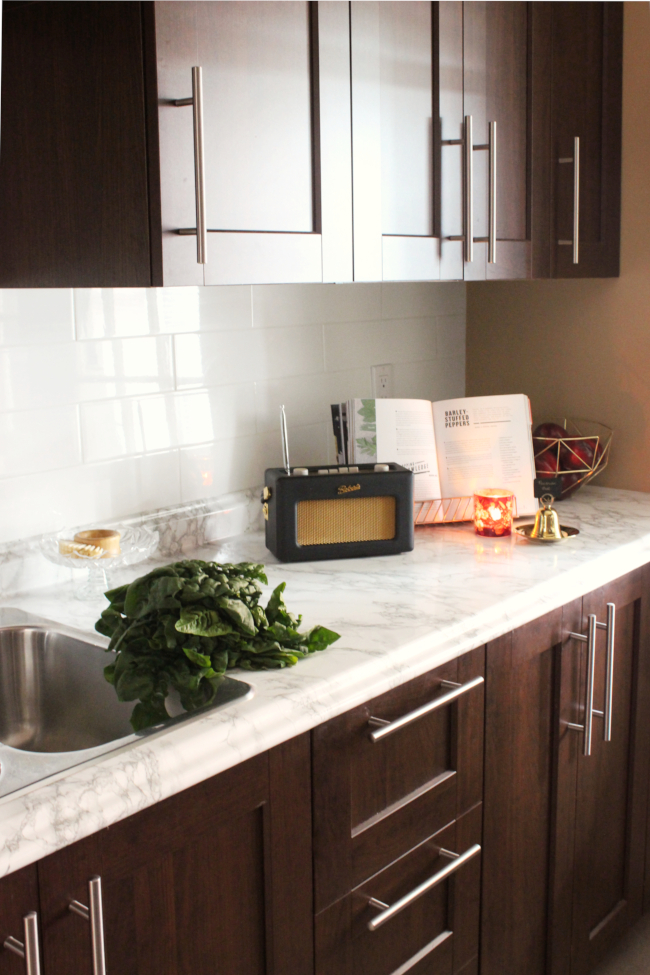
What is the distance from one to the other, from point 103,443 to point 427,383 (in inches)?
41.2

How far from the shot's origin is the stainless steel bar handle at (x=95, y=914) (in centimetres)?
99

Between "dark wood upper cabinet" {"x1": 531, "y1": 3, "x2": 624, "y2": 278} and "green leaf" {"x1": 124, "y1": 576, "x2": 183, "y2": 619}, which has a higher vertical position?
"dark wood upper cabinet" {"x1": 531, "y1": 3, "x2": 624, "y2": 278}

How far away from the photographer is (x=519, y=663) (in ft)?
5.45

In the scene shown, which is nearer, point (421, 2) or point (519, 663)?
point (519, 663)

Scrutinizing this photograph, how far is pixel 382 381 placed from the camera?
95.6 inches

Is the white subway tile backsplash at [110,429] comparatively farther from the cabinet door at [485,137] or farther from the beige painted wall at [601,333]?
the beige painted wall at [601,333]

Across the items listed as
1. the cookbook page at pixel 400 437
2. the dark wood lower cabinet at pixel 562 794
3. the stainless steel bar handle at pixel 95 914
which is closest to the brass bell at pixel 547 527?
the dark wood lower cabinet at pixel 562 794

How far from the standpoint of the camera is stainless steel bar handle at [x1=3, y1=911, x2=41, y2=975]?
36.8 inches

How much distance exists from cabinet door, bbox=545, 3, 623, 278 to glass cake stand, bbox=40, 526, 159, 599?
114 cm

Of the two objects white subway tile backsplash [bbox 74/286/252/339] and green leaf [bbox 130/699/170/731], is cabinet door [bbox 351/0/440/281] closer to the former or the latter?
white subway tile backsplash [bbox 74/286/252/339]

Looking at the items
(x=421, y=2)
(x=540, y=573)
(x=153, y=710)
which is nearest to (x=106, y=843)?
(x=153, y=710)

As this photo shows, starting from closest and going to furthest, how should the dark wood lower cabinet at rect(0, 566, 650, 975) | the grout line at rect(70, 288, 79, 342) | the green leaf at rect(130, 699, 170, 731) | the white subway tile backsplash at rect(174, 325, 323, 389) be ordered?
1. the dark wood lower cabinet at rect(0, 566, 650, 975)
2. the green leaf at rect(130, 699, 170, 731)
3. the grout line at rect(70, 288, 79, 342)
4. the white subway tile backsplash at rect(174, 325, 323, 389)

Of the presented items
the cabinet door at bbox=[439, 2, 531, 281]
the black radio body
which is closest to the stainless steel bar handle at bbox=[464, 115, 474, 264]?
the cabinet door at bbox=[439, 2, 531, 281]

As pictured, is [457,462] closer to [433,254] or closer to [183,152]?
[433,254]
